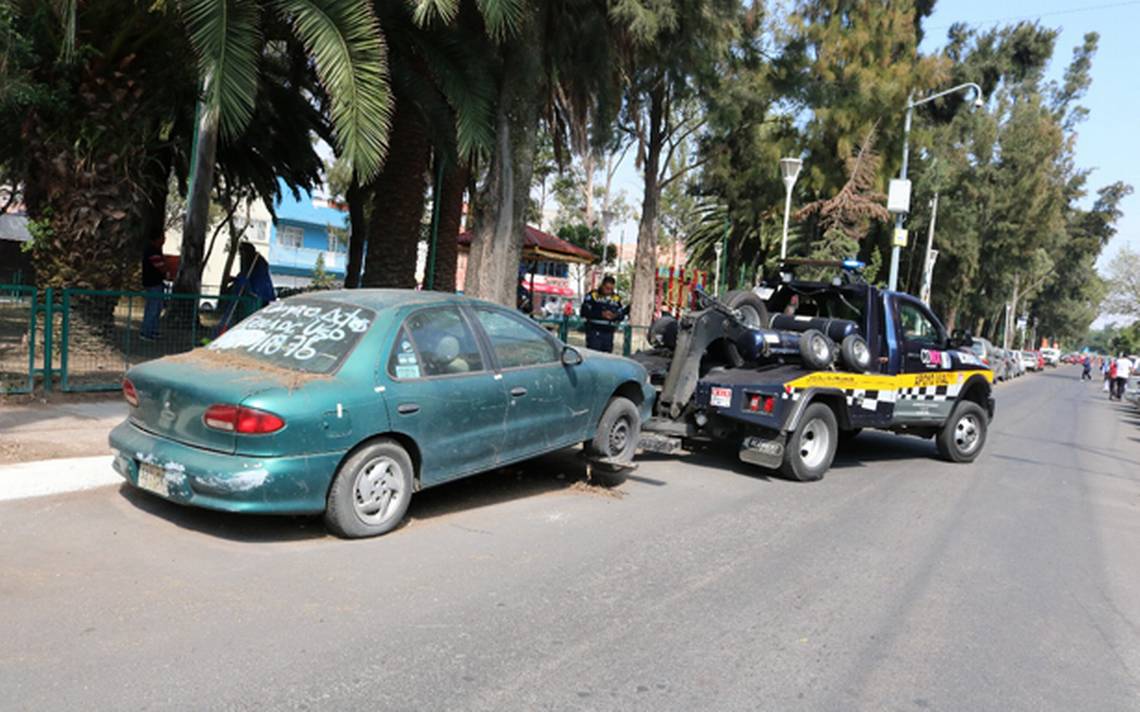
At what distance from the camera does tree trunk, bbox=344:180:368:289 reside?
19219 mm

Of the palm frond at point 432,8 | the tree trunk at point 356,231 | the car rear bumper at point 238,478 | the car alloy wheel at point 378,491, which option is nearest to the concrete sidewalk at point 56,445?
the car rear bumper at point 238,478

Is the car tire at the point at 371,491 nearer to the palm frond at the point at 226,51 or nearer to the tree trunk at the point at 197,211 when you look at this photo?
the palm frond at the point at 226,51

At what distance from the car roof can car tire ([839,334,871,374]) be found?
4.30 metres

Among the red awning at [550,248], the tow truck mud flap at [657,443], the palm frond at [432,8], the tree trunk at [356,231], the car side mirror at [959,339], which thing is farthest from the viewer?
the red awning at [550,248]

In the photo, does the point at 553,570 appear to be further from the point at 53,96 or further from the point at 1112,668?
the point at 53,96

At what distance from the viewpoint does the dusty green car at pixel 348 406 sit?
5.03 meters

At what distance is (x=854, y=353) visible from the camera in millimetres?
8969

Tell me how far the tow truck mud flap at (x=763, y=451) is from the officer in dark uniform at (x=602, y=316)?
17.5 feet

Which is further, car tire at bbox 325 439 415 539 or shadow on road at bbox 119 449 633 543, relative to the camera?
shadow on road at bbox 119 449 633 543

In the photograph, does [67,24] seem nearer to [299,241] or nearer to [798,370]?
[798,370]

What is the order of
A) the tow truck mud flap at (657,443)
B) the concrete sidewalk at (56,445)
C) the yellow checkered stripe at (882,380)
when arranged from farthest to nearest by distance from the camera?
the yellow checkered stripe at (882,380)
the tow truck mud flap at (657,443)
the concrete sidewalk at (56,445)

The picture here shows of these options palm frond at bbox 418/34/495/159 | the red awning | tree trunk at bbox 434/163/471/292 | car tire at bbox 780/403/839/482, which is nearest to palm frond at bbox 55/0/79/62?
palm frond at bbox 418/34/495/159

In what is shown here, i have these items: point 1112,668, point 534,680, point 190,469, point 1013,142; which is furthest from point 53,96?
point 1013,142

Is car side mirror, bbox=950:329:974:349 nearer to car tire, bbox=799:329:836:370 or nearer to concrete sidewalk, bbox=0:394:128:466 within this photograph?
car tire, bbox=799:329:836:370
